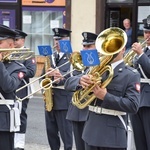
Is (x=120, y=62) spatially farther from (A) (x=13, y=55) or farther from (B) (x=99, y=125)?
(A) (x=13, y=55)

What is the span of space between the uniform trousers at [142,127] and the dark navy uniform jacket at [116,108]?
1.63 m

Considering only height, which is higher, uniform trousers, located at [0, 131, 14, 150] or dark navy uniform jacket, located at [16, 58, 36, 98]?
dark navy uniform jacket, located at [16, 58, 36, 98]

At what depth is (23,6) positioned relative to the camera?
49.6 feet

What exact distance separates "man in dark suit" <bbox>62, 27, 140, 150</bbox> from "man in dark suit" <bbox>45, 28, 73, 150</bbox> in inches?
89.1

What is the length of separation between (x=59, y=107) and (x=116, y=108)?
2.60 meters

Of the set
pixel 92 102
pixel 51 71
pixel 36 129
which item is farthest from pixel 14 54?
pixel 36 129

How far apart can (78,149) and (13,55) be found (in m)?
1.49

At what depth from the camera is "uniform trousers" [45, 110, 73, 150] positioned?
767cm

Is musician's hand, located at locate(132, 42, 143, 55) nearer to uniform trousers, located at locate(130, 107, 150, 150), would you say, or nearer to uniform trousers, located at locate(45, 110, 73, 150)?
uniform trousers, located at locate(130, 107, 150, 150)

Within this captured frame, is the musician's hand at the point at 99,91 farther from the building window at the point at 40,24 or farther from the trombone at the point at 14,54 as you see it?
the building window at the point at 40,24

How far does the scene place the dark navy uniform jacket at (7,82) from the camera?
5.55m

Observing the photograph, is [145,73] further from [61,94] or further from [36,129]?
[36,129]

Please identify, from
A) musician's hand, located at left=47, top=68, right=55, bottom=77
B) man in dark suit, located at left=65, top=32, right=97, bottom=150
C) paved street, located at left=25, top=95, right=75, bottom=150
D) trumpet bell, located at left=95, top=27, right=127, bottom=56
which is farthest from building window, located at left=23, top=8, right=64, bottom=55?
trumpet bell, located at left=95, top=27, right=127, bottom=56

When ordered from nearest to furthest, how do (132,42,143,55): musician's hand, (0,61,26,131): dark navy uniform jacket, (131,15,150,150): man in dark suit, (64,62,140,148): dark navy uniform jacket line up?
(64,62,140,148): dark navy uniform jacket → (0,61,26,131): dark navy uniform jacket → (132,42,143,55): musician's hand → (131,15,150,150): man in dark suit
